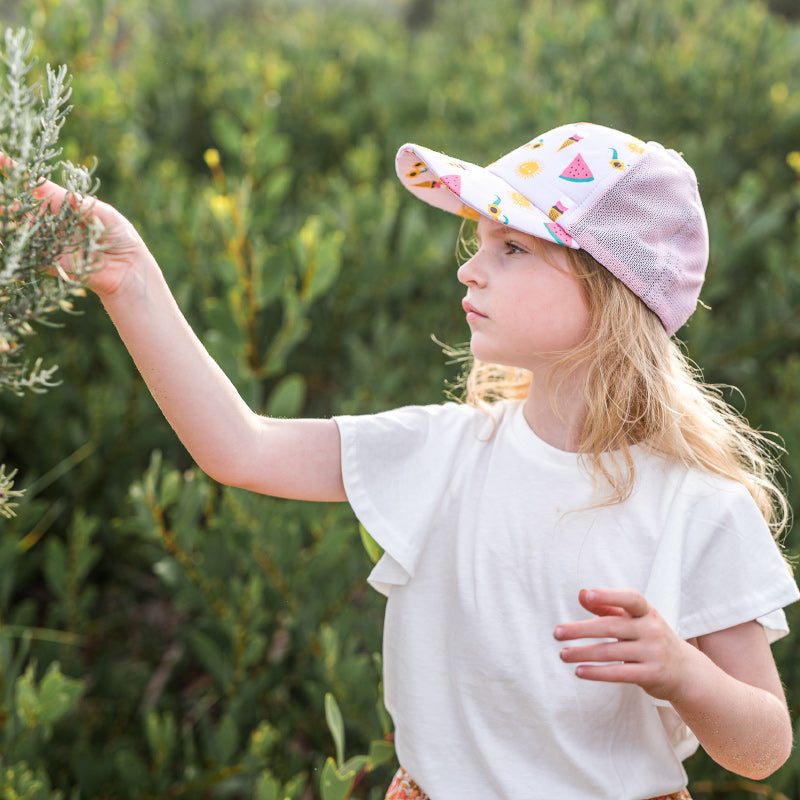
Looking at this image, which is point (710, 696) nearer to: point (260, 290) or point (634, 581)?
point (634, 581)

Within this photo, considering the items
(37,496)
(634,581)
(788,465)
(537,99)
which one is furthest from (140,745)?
(537,99)

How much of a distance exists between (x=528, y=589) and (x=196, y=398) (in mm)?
514

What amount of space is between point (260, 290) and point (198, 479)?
41 centimetres

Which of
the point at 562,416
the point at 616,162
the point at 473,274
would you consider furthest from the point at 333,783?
the point at 616,162

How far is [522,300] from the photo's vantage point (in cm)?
125

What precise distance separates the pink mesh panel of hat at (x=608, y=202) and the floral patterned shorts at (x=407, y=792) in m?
0.67

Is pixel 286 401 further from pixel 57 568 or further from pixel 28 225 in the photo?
pixel 28 225

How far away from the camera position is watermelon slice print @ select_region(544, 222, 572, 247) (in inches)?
48.3

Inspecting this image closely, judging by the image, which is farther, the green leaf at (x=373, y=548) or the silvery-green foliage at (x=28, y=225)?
the green leaf at (x=373, y=548)

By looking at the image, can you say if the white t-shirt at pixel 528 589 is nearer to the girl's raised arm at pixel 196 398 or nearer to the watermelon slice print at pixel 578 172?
the girl's raised arm at pixel 196 398

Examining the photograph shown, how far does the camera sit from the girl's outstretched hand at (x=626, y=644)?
100cm

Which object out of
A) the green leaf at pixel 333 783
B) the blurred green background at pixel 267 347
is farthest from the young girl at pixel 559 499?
the blurred green background at pixel 267 347

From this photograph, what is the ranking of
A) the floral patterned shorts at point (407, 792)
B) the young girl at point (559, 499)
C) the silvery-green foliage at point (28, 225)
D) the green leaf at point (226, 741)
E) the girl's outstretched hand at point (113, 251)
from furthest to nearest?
1. the green leaf at point (226, 741)
2. the floral patterned shorts at point (407, 792)
3. the young girl at point (559, 499)
4. the girl's outstretched hand at point (113, 251)
5. the silvery-green foliage at point (28, 225)

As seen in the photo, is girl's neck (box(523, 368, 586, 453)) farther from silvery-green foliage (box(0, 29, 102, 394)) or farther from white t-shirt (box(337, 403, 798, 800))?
silvery-green foliage (box(0, 29, 102, 394))
